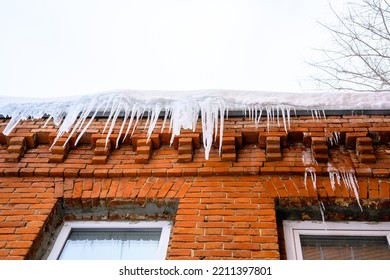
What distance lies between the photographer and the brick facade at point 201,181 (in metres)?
3.29

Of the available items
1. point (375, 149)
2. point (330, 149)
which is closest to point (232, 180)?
point (330, 149)

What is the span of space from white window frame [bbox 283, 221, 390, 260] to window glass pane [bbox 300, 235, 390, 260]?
0.04 metres

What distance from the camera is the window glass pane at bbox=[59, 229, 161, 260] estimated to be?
3.40 m

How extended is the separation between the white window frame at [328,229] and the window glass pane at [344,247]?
0.04 meters

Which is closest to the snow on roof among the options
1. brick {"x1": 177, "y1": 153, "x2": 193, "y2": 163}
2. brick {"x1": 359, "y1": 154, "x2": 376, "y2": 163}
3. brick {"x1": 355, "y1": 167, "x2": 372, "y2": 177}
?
brick {"x1": 177, "y1": 153, "x2": 193, "y2": 163}

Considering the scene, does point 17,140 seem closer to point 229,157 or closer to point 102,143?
point 102,143

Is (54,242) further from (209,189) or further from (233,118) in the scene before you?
(233,118)

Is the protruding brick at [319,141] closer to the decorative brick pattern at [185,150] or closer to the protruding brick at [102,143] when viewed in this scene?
the decorative brick pattern at [185,150]

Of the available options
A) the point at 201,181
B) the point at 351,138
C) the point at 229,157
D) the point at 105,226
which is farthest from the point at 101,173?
the point at 351,138

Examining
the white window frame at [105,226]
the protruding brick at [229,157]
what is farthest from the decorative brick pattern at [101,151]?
the protruding brick at [229,157]

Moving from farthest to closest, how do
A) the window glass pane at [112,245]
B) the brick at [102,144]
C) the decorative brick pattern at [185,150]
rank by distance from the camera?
the brick at [102,144] → the decorative brick pattern at [185,150] → the window glass pane at [112,245]

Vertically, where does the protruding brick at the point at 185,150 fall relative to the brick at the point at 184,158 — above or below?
above

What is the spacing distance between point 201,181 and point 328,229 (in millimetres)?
1273

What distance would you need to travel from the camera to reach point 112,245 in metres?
3.51
